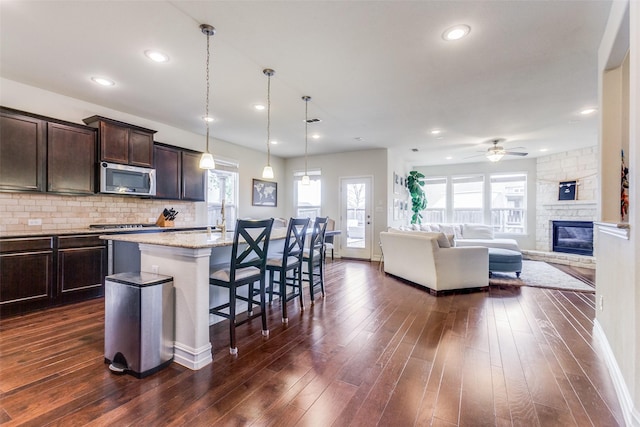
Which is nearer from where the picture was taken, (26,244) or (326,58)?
(326,58)

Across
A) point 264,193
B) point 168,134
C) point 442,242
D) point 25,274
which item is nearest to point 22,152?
point 25,274

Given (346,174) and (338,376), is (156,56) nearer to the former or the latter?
(338,376)

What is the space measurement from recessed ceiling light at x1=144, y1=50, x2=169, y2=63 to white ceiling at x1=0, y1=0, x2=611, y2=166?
86 millimetres

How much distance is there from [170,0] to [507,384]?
3.54 metres

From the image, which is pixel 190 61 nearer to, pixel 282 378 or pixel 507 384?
pixel 282 378

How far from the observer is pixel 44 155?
349 cm

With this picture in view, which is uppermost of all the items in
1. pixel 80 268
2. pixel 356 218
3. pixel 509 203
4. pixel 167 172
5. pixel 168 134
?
pixel 168 134

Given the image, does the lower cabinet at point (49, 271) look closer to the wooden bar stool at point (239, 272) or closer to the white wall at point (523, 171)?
the wooden bar stool at point (239, 272)

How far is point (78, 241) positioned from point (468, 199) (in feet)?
29.4

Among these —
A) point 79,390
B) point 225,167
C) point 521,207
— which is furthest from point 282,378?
point 521,207

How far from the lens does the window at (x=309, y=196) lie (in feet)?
25.2

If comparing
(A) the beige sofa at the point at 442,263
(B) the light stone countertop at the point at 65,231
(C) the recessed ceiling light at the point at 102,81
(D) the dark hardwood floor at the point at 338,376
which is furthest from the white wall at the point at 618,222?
(B) the light stone countertop at the point at 65,231

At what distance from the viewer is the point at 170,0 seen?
83.4 inches

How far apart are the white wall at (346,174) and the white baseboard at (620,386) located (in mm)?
4591
